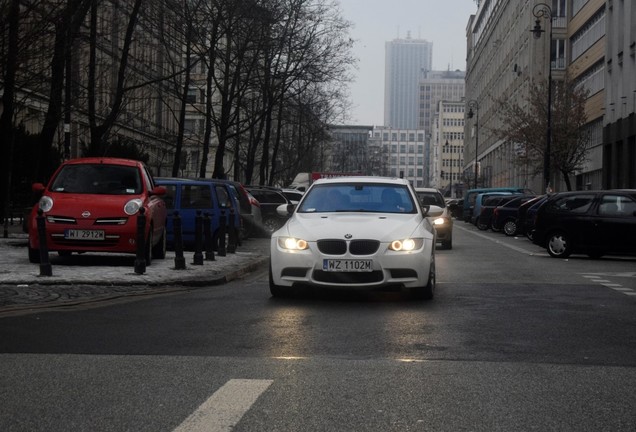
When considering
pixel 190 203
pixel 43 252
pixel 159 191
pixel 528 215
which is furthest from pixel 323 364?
pixel 528 215

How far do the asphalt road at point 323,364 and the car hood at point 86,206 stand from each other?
3.70m

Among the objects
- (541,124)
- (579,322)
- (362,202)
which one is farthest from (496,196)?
(579,322)

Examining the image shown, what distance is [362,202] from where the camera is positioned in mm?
12648

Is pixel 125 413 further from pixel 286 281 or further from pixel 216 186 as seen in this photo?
pixel 216 186

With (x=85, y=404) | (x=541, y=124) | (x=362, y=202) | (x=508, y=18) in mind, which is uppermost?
(x=508, y=18)

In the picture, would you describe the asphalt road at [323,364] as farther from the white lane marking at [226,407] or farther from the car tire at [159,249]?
the car tire at [159,249]

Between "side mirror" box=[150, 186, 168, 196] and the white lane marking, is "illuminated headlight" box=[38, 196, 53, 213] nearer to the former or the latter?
"side mirror" box=[150, 186, 168, 196]

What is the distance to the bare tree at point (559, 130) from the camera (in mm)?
57625

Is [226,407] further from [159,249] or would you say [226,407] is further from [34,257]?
[159,249]

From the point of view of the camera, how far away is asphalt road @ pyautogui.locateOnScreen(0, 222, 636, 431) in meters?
5.29

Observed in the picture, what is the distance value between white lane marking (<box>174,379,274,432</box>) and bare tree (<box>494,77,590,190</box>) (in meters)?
51.8

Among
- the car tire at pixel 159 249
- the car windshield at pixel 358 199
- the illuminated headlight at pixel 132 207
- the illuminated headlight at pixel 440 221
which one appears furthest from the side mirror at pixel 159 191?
the illuminated headlight at pixel 440 221

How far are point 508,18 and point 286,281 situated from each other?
87.6 metres

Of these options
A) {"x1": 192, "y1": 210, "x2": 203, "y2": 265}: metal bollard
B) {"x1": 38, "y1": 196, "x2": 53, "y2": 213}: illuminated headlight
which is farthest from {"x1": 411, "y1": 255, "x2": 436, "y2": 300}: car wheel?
{"x1": 38, "y1": 196, "x2": 53, "y2": 213}: illuminated headlight
